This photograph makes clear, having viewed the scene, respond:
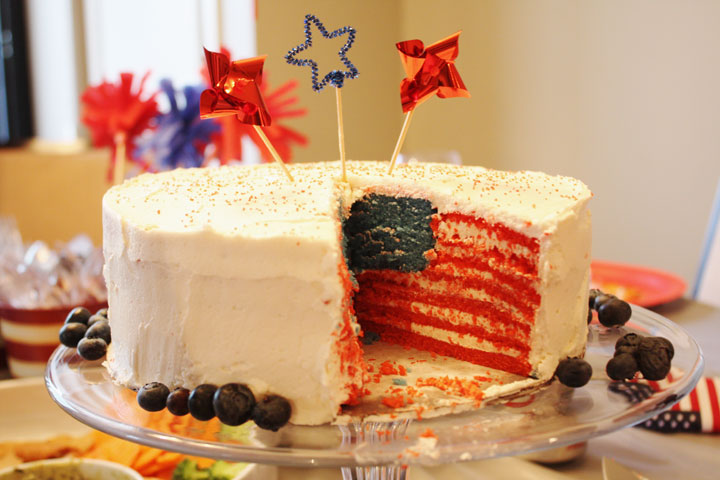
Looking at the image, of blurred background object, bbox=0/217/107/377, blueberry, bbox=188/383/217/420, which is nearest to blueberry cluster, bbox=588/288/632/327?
blueberry, bbox=188/383/217/420

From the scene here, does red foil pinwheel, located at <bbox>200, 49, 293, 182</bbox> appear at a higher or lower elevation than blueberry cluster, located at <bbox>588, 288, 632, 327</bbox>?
higher

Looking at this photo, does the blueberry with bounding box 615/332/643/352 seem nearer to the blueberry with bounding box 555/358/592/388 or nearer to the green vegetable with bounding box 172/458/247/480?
the blueberry with bounding box 555/358/592/388

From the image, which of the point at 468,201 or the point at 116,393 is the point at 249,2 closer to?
the point at 468,201

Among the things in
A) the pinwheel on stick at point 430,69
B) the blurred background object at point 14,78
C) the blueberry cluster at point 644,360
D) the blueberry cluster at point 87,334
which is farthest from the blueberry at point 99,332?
the blurred background object at point 14,78

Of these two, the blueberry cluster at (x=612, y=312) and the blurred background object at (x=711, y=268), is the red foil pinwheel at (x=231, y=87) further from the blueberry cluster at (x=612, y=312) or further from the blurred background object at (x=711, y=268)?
the blurred background object at (x=711, y=268)

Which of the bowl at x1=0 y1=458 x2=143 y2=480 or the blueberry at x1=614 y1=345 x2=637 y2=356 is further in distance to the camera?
the bowl at x1=0 y1=458 x2=143 y2=480

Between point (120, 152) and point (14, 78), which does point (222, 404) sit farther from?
point (14, 78)
